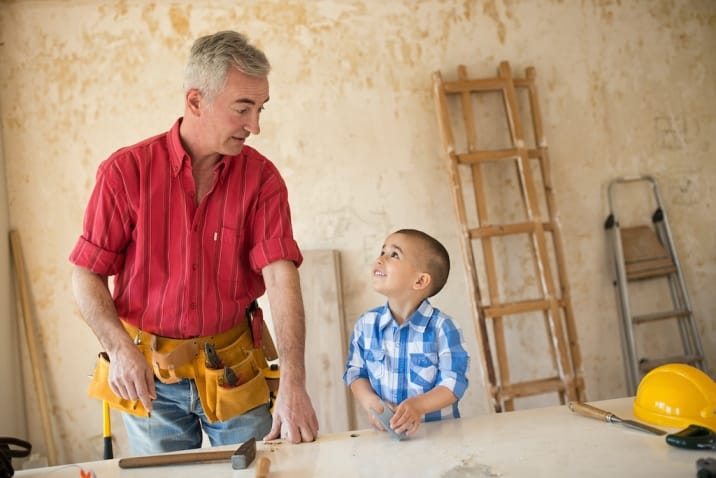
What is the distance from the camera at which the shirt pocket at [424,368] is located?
2148mm

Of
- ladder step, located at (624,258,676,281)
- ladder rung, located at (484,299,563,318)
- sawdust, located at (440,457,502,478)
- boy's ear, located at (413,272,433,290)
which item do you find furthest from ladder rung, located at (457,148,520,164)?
sawdust, located at (440,457,502,478)

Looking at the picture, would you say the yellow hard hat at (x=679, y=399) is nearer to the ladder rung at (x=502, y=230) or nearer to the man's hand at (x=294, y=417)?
the man's hand at (x=294, y=417)

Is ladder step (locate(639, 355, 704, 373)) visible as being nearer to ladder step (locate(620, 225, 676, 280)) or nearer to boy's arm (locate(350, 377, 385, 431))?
ladder step (locate(620, 225, 676, 280))

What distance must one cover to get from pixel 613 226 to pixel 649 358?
0.91 metres

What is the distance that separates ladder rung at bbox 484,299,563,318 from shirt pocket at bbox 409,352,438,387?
5.79ft

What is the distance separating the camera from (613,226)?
13.7 feet

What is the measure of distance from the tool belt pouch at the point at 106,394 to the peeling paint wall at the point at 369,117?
1930 millimetres

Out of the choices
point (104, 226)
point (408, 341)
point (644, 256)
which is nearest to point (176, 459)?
point (104, 226)

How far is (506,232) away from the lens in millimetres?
3936

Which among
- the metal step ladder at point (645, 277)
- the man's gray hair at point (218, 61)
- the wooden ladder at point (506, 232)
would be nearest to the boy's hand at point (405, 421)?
the man's gray hair at point (218, 61)

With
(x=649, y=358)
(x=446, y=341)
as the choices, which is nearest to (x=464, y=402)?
(x=649, y=358)

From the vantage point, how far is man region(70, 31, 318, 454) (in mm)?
1999

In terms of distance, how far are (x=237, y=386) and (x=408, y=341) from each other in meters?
0.59

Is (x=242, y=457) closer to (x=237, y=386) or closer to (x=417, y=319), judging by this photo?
(x=237, y=386)
